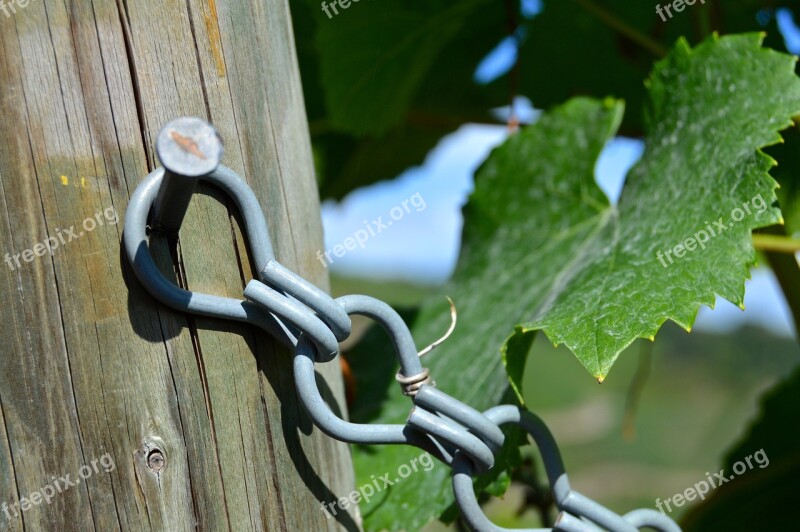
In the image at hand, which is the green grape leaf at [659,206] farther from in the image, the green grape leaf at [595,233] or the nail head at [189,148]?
the nail head at [189,148]

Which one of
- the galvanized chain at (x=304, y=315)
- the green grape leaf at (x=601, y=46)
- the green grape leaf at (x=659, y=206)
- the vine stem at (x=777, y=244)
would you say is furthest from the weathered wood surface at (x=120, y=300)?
the green grape leaf at (x=601, y=46)

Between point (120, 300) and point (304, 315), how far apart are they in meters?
0.13

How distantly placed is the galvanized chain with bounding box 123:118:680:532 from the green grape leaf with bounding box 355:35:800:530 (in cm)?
13

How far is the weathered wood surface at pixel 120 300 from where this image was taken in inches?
21.8

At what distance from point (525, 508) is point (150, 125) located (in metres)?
1.03

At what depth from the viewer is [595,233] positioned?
3.72 feet

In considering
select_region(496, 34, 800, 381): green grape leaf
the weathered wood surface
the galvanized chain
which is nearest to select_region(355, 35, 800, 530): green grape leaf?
select_region(496, 34, 800, 381): green grape leaf

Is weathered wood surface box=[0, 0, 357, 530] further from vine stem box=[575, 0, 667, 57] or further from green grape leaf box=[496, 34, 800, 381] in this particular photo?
vine stem box=[575, 0, 667, 57]

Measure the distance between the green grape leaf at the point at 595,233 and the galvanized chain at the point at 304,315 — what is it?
0.44 feet

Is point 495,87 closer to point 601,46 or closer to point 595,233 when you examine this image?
point 601,46

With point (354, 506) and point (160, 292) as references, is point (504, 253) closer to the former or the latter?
point (354, 506)

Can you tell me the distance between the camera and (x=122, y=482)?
571mm

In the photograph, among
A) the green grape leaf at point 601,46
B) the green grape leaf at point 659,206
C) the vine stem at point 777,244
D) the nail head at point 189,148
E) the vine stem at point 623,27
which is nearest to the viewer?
the nail head at point 189,148

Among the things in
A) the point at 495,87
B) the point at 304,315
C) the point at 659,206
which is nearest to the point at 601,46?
the point at 495,87
